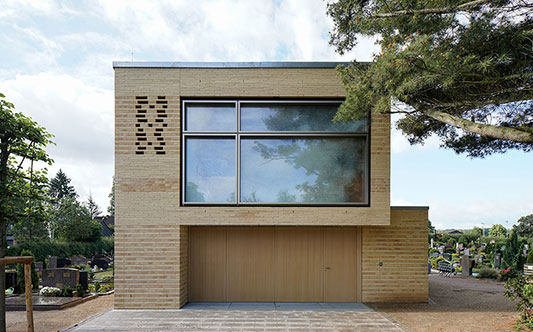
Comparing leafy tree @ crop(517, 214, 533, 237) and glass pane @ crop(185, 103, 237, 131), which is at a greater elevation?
glass pane @ crop(185, 103, 237, 131)

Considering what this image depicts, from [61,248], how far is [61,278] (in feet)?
44.1

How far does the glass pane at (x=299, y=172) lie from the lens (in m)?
9.96

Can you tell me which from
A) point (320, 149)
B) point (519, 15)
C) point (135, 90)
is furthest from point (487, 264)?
point (135, 90)

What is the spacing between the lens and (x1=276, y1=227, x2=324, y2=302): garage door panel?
10.7 metres

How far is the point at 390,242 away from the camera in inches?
414

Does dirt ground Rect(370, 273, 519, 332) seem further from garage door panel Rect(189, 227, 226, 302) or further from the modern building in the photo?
garage door panel Rect(189, 227, 226, 302)

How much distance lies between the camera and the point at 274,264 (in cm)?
1073

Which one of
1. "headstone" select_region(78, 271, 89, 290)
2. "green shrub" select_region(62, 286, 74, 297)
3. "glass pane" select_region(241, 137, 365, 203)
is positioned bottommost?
"green shrub" select_region(62, 286, 74, 297)

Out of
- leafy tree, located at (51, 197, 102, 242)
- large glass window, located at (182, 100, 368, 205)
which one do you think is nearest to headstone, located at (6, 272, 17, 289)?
large glass window, located at (182, 100, 368, 205)

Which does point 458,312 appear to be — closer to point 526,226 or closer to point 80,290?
point 80,290

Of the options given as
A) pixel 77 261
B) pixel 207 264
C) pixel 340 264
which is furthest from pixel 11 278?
pixel 340 264

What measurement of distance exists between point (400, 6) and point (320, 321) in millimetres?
7021

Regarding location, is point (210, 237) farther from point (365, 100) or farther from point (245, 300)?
point (365, 100)

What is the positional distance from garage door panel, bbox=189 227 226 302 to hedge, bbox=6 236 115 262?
13487 millimetres
